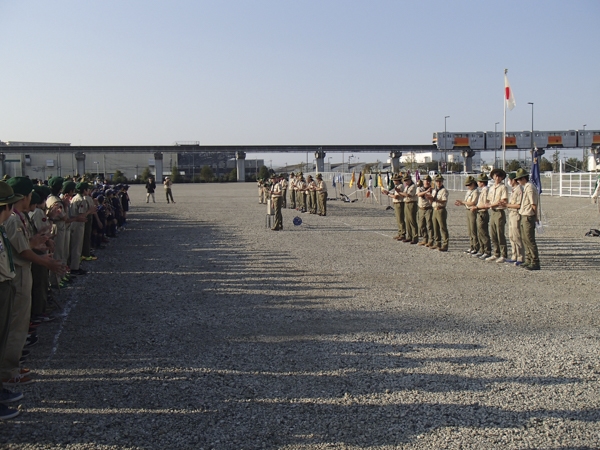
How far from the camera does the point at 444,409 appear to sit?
5.11m

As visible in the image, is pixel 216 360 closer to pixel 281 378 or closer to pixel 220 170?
pixel 281 378

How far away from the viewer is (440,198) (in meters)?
15.1

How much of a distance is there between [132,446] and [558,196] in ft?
137

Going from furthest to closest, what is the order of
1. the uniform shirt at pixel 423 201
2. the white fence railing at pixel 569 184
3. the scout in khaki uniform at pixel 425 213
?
1. the white fence railing at pixel 569 184
2. the uniform shirt at pixel 423 201
3. the scout in khaki uniform at pixel 425 213

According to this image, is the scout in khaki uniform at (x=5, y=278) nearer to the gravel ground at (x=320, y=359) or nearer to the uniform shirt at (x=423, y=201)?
the gravel ground at (x=320, y=359)

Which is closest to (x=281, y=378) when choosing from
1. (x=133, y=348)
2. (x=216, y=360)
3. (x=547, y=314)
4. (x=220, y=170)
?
(x=216, y=360)

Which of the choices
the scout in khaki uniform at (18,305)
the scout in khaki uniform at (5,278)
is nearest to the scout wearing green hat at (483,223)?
the scout in khaki uniform at (18,305)

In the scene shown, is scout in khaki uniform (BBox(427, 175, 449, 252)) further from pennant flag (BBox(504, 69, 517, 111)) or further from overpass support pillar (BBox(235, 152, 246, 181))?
overpass support pillar (BBox(235, 152, 246, 181))

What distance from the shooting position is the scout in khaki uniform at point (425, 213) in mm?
15922

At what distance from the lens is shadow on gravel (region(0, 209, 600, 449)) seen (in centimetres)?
475

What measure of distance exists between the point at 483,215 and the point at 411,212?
319cm

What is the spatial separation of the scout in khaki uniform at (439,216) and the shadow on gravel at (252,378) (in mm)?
5802

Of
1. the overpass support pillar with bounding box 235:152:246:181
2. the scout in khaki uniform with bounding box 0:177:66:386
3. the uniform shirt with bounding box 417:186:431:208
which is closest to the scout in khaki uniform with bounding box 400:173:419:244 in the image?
the uniform shirt with bounding box 417:186:431:208

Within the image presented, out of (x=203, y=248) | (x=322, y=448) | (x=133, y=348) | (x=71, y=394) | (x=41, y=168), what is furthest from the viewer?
(x=41, y=168)
